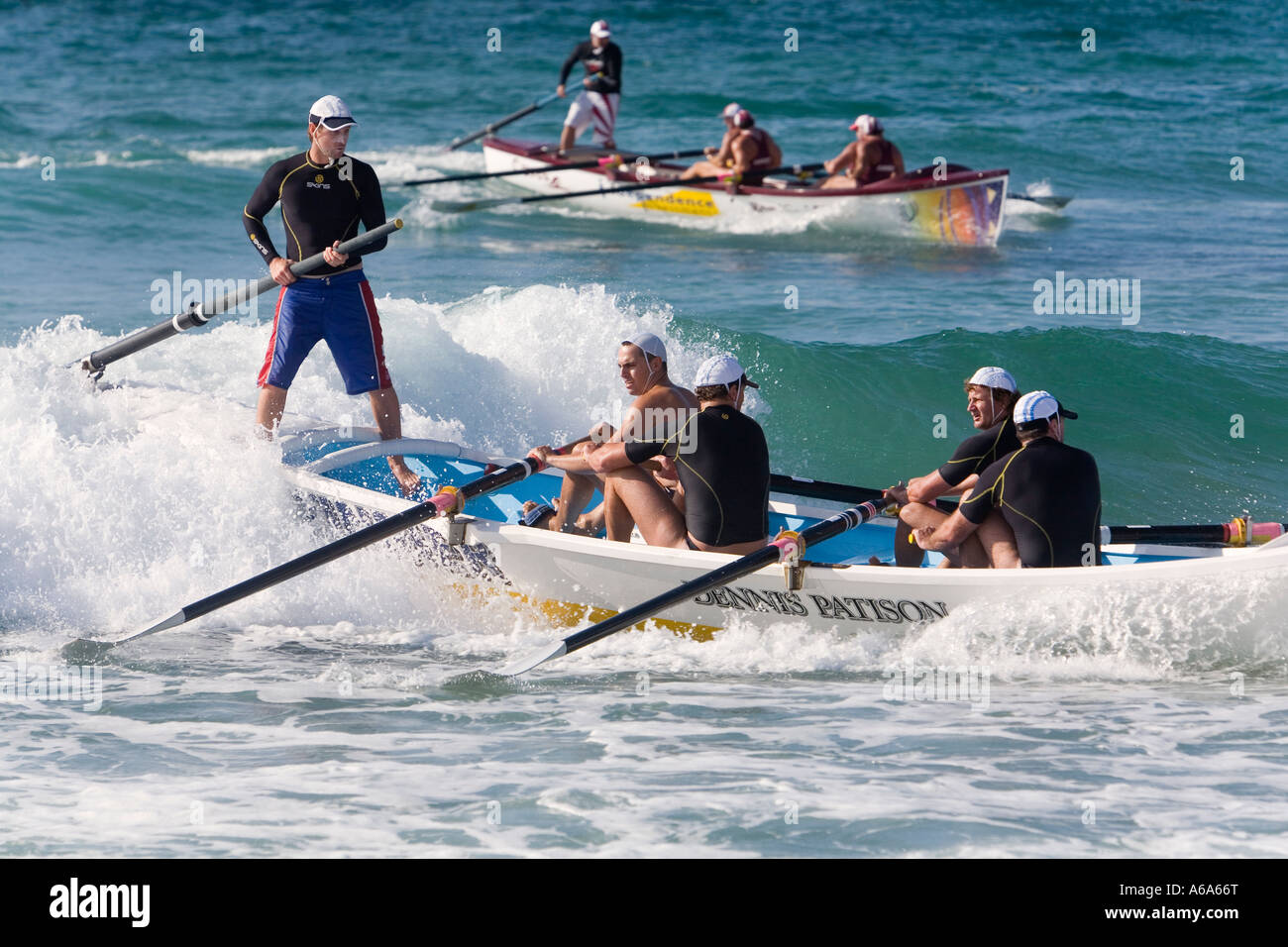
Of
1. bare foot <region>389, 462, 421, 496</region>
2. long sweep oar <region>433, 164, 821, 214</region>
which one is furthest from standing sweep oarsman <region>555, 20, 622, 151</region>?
bare foot <region>389, 462, 421, 496</region>

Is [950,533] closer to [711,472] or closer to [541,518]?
[711,472]

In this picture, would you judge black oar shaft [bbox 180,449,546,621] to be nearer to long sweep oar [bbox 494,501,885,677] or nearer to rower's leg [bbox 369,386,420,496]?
long sweep oar [bbox 494,501,885,677]

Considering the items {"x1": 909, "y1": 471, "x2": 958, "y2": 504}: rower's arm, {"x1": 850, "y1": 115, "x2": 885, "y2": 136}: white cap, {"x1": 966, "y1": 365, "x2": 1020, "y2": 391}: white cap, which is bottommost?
{"x1": 909, "y1": 471, "x2": 958, "y2": 504}: rower's arm

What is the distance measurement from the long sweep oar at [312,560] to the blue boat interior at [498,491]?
1.12 metres

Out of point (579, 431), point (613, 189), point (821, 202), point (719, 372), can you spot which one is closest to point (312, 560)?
point (719, 372)

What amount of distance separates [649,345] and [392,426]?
87.4 inches

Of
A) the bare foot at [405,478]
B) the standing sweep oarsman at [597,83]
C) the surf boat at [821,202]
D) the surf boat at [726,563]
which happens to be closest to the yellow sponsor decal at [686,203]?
the surf boat at [821,202]

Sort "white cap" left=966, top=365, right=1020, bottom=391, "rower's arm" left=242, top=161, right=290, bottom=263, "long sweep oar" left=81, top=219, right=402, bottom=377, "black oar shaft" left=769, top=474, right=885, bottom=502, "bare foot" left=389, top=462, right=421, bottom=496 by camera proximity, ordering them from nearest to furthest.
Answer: "white cap" left=966, top=365, right=1020, bottom=391, "long sweep oar" left=81, top=219, right=402, bottom=377, "black oar shaft" left=769, top=474, right=885, bottom=502, "rower's arm" left=242, top=161, right=290, bottom=263, "bare foot" left=389, top=462, right=421, bottom=496

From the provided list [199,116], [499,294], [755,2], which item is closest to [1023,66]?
[755,2]

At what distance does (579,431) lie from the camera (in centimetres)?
1194

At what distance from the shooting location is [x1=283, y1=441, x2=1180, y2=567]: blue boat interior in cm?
852

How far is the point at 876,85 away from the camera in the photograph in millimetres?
30984

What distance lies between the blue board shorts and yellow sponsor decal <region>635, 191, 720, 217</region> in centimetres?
1197
